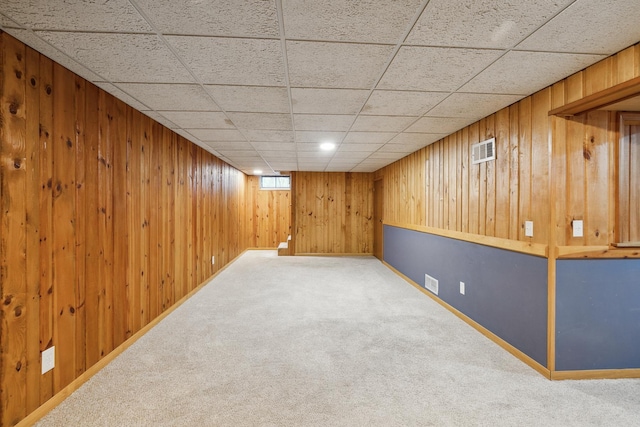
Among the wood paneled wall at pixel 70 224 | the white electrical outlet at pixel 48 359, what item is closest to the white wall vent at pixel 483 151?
the wood paneled wall at pixel 70 224

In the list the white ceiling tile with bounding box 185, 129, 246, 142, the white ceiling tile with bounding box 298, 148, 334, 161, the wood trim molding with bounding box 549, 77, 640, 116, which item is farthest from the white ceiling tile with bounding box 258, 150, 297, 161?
the wood trim molding with bounding box 549, 77, 640, 116

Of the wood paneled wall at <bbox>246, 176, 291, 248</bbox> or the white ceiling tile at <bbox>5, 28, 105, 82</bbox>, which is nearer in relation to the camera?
the white ceiling tile at <bbox>5, 28, 105, 82</bbox>

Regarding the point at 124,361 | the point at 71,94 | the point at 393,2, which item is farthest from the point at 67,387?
the point at 393,2

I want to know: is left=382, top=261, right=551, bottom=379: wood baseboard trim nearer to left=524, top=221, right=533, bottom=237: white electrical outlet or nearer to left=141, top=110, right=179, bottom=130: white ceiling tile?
left=524, top=221, right=533, bottom=237: white electrical outlet

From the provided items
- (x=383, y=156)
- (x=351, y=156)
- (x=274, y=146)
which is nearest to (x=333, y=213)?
(x=351, y=156)

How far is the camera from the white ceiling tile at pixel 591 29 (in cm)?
131

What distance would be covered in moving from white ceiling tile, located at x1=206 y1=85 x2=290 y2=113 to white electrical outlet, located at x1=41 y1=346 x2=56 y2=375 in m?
2.06

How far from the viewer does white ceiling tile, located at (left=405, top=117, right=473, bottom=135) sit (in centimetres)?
295

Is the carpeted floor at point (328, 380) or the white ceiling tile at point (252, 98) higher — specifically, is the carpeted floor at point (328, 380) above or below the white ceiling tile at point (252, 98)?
below

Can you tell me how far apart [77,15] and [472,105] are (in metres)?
2.80

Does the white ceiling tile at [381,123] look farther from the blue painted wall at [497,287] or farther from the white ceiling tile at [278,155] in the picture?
the white ceiling tile at [278,155]

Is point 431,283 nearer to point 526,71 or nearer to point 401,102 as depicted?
point 401,102

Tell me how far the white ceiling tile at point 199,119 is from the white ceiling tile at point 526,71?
228 cm

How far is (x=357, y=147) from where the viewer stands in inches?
170
